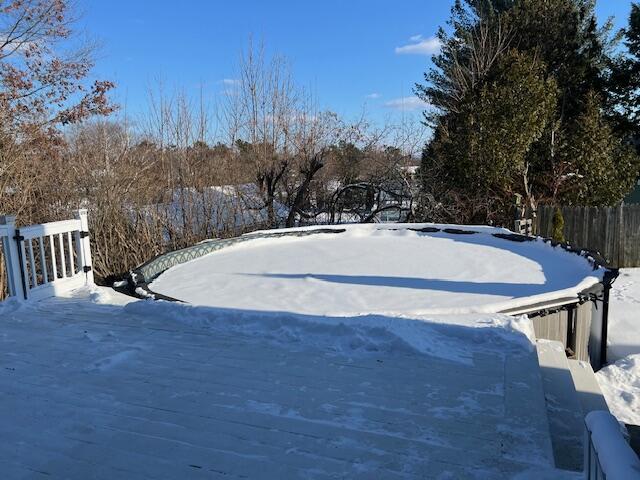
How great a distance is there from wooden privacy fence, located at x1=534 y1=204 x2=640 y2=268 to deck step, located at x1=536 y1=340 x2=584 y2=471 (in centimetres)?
745

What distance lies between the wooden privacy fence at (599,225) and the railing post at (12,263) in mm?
9169

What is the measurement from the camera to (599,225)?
9.87 m

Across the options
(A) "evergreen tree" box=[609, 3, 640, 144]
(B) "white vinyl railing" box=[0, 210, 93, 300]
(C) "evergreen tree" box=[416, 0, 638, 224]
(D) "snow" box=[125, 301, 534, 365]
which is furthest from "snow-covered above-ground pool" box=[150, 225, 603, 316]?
(A) "evergreen tree" box=[609, 3, 640, 144]

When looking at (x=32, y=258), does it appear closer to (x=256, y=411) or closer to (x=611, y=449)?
(x=256, y=411)

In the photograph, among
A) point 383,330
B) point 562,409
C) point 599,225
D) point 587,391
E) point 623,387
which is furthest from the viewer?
point 599,225

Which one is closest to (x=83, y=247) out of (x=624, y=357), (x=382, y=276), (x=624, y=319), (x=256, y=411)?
(x=382, y=276)

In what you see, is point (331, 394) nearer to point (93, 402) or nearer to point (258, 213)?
point (93, 402)

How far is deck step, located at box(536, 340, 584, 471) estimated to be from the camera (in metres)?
1.90

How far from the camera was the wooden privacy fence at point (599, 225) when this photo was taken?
9.79m

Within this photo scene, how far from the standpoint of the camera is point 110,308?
3.82 metres

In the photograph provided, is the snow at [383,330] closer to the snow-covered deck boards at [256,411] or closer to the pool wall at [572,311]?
the snow-covered deck boards at [256,411]

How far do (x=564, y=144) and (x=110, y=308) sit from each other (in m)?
11.2

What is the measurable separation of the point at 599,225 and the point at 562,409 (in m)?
8.97

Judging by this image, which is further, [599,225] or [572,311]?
[599,225]
